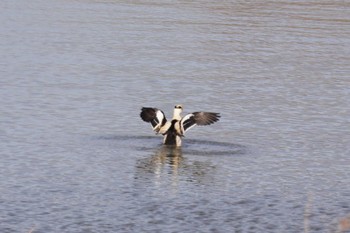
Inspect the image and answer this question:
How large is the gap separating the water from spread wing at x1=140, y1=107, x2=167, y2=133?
0.70ft

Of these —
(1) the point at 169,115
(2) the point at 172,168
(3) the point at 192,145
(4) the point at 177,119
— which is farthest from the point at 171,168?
(1) the point at 169,115

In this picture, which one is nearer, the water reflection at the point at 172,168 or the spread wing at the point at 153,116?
the water reflection at the point at 172,168

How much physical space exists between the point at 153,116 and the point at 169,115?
4.35 feet

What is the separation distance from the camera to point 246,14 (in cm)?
2872

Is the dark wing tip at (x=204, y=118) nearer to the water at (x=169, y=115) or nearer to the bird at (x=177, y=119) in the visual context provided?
the bird at (x=177, y=119)

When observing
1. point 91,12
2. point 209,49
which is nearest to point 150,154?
point 209,49

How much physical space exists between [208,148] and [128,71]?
18.5 ft

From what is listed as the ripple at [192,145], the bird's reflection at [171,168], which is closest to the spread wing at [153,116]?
the ripple at [192,145]

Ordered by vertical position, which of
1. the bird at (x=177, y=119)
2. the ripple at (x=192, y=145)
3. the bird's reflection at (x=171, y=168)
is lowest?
the bird's reflection at (x=171, y=168)

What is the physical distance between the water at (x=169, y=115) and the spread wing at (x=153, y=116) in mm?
213

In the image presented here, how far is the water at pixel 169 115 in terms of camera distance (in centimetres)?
979

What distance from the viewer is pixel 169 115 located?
49.8 ft

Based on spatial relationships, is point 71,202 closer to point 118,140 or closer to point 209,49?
point 118,140

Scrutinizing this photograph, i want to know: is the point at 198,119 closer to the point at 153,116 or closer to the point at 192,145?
the point at 192,145
